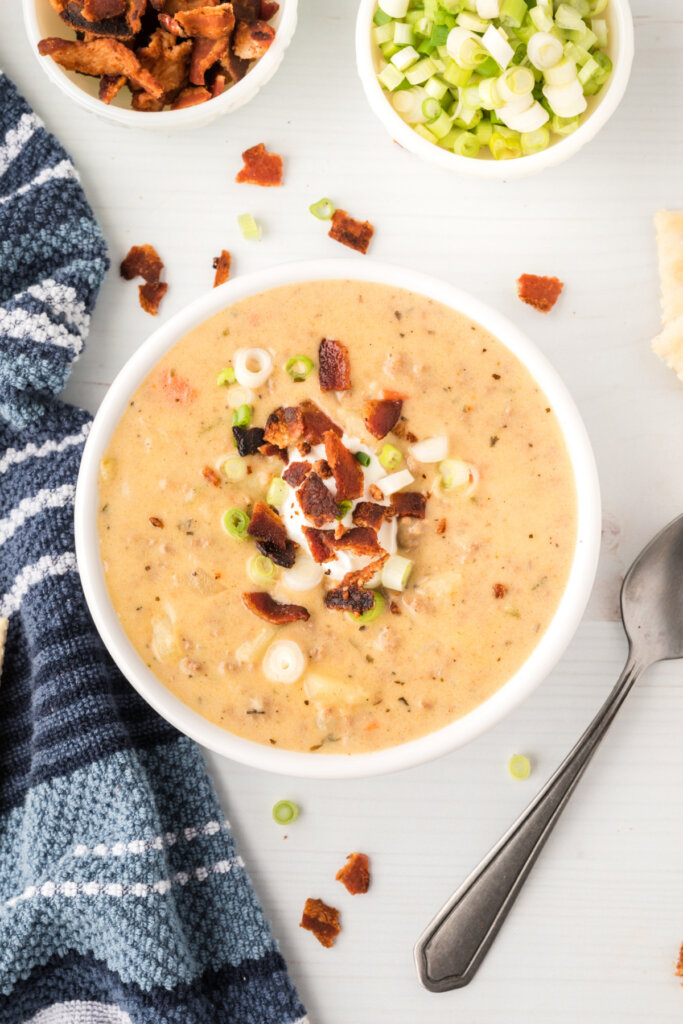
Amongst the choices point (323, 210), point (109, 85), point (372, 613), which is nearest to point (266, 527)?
point (372, 613)

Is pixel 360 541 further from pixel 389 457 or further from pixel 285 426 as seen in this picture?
pixel 285 426

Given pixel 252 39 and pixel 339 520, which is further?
pixel 252 39

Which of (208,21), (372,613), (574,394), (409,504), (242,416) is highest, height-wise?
(208,21)

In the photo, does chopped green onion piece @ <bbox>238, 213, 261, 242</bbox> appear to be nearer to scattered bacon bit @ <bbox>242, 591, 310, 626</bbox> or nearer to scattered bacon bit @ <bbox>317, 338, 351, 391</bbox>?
scattered bacon bit @ <bbox>317, 338, 351, 391</bbox>

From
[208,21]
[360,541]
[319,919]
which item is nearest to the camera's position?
[360,541]

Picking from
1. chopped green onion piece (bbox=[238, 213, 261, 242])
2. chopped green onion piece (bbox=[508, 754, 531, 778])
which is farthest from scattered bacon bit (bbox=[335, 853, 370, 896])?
chopped green onion piece (bbox=[238, 213, 261, 242])

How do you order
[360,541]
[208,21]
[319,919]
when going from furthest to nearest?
[319,919], [208,21], [360,541]
